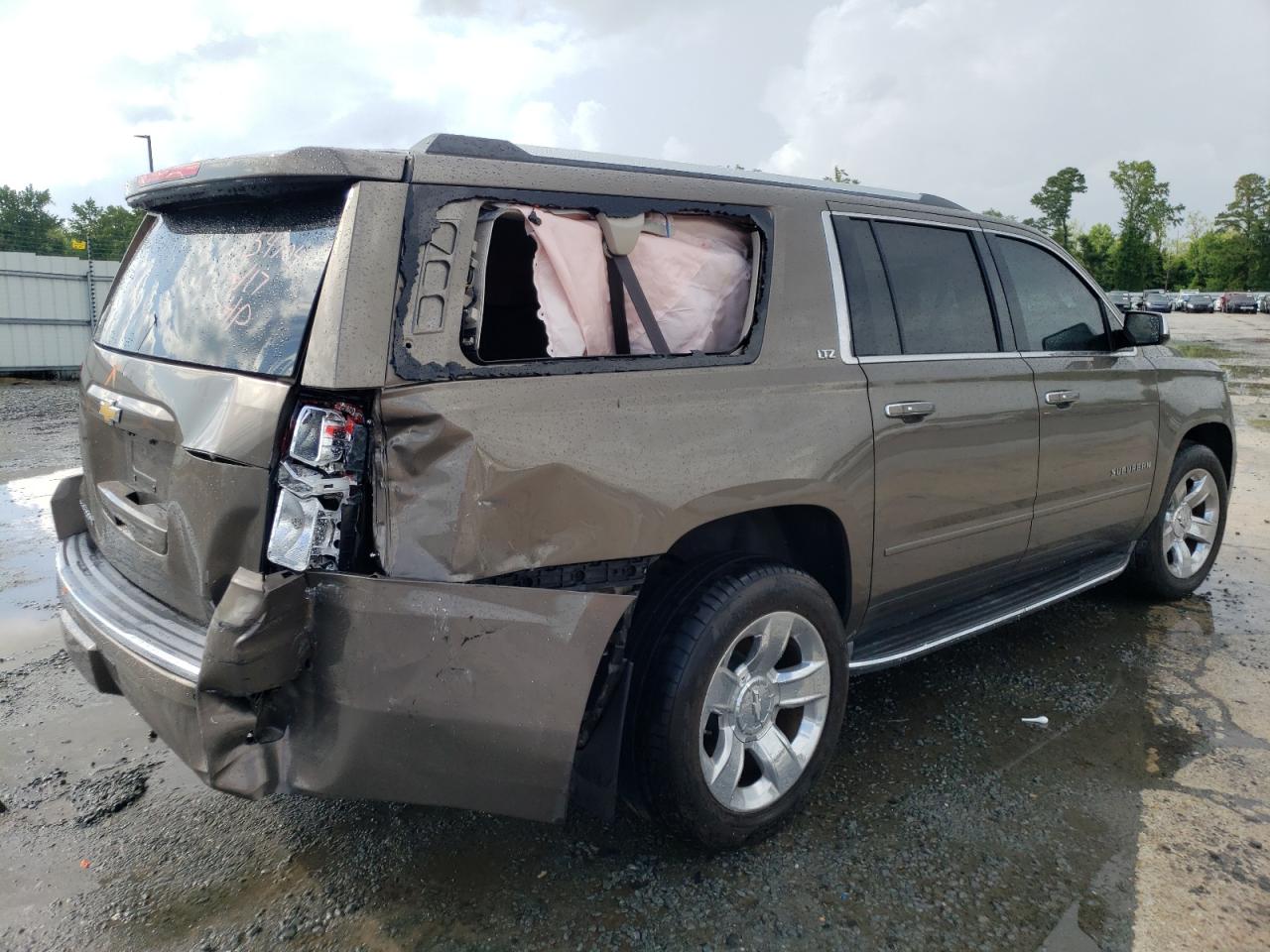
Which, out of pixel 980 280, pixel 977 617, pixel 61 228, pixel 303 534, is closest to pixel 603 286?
pixel 303 534

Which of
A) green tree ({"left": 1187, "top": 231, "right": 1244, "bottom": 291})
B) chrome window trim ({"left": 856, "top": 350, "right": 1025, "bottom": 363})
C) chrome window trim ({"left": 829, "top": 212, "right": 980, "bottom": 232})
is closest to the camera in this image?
chrome window trim ({"left": 856, "top": 350, "right": 1025, "bottom": 363})

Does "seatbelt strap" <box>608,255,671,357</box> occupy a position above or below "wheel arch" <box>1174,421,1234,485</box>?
above

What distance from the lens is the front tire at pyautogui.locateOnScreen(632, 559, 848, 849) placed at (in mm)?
2459

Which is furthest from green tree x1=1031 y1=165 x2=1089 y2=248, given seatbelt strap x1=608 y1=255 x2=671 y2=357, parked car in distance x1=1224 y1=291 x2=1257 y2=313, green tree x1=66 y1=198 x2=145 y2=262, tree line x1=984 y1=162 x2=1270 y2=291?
seatbelt strap x1=608 y1=255 x2=671 y2=357

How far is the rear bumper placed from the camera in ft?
6.70

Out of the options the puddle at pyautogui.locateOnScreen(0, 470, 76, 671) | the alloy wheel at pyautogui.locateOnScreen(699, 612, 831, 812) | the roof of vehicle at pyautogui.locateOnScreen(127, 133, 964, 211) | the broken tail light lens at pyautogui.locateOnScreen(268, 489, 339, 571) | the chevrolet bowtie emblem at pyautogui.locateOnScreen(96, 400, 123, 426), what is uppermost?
the roof of vehicle at pyautogui.locateOnScreen(127, 133, 964, 211)

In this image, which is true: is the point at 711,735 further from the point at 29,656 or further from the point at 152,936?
the point at 29,656

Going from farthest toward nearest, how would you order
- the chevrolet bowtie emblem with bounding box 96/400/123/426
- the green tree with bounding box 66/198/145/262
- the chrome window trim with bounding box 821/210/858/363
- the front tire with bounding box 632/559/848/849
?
the green tree with bounding box 66/198/145/262, the chrome window trim with bounding box 821/210/858/363, the chevrolet bowtie emblem with bounding box 96/400/123/426, the front tire with bounding box 632/559/848/849

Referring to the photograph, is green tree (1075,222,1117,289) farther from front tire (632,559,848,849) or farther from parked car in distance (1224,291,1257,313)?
front tire (632,559,848,849)

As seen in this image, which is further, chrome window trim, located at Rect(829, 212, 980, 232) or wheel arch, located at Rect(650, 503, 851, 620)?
chrome window trim, located at Rect(829, 212, 980, 232)

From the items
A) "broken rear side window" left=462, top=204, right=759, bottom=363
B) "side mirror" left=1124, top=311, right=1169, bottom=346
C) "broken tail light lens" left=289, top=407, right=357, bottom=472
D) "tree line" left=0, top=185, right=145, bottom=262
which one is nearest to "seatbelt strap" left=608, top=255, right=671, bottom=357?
"broken rear side window" left=462, top=204, right=759, bottom=363

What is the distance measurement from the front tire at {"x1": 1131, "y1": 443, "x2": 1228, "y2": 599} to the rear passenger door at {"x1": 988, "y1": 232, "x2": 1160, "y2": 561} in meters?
0.38

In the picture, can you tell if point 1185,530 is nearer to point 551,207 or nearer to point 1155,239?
point 551,207

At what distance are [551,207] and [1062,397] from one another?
2448 millimetres
